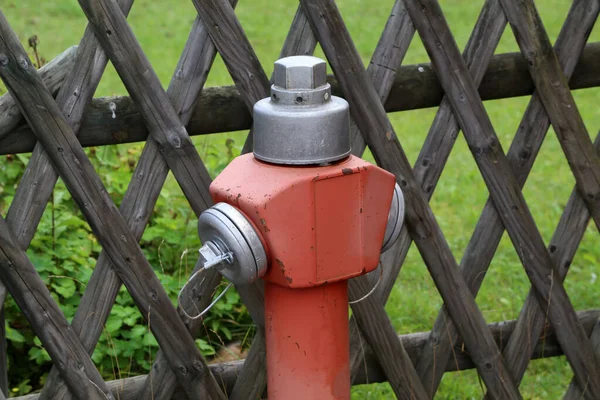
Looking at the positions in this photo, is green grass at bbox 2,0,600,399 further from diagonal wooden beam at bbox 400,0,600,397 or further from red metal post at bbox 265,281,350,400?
red metal post at bbox 265,281,350,400

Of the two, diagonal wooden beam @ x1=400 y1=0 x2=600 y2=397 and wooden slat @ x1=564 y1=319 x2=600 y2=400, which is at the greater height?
diagonal wooden beam @ x1=400 y1=0 x2=600 y2=397

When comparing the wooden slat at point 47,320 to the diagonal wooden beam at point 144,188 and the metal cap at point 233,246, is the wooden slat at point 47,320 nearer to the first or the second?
the diagonal wooden beam at point 144,188

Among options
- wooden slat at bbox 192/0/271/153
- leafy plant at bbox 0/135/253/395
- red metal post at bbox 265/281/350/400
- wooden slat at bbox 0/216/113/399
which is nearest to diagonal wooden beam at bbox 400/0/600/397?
wooden slat at bbox 192/0/271/153

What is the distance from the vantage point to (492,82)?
2678 mm

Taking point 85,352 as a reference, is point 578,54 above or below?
above

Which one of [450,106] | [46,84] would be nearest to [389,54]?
[450,106]

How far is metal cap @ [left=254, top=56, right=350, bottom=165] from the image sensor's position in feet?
5.86

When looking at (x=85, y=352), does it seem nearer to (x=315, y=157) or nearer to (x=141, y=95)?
(x=141, y=95)

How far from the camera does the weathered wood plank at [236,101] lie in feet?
7.50

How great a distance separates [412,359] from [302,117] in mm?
1320

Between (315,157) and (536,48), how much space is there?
3.66 feet

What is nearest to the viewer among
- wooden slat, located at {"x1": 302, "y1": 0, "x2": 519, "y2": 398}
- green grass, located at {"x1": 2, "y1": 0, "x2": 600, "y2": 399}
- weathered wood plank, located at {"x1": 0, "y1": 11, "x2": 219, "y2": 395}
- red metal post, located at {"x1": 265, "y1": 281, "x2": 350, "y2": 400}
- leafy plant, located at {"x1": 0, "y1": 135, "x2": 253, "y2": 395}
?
red metal post, located at {"x1": 265, "y1": 281, "x2": 350, "y2": 400}

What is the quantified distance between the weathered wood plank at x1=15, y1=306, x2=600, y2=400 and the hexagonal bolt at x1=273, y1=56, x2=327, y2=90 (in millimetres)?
1141

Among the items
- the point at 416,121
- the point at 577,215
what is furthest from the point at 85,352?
the point at 416,121
